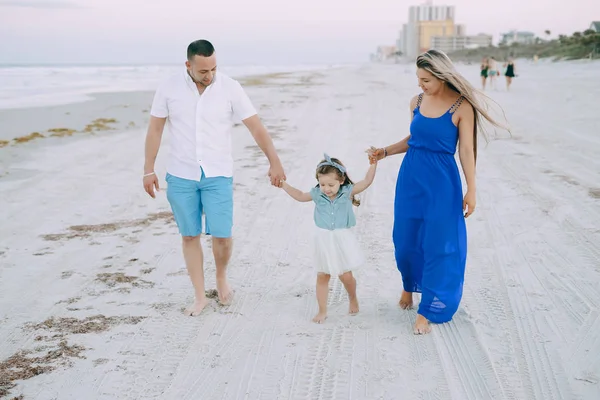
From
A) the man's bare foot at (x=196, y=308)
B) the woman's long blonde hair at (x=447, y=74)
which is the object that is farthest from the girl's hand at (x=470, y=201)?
the man's bare foot at (x=196, y=308)

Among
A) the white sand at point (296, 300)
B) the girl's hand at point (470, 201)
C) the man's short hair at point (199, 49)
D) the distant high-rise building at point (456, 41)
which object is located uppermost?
the distant high-rise building at point (456, 41)

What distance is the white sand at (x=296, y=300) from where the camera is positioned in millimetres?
3344

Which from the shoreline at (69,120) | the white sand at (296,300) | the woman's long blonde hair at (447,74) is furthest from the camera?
the shoreline at (69,120)

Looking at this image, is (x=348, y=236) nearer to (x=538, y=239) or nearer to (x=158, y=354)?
(x=158, y=354)

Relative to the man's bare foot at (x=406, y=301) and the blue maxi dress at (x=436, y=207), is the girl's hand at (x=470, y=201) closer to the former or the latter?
the blue maxi dress at (x=436, y=207)

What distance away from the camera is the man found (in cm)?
393

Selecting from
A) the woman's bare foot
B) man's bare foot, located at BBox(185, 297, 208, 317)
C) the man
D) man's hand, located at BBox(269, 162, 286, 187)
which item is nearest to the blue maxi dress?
the woman's bare foot

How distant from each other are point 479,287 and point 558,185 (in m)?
3.42

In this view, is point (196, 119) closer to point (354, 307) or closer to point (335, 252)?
point (335, 252)

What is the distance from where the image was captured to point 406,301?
4.29 meters

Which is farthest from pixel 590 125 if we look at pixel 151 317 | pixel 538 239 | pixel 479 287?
pixel 151 317

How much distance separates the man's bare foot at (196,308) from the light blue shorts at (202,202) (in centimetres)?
52

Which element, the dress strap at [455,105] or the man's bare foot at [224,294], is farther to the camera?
the man's bare foot at [224,294]

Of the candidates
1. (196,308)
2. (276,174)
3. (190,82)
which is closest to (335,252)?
(276,174)
